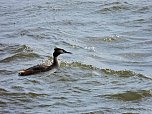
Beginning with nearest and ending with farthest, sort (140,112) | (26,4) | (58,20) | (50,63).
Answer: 1. (140,112)
2. (50,63)
3. (58,20)
4. (26,4)

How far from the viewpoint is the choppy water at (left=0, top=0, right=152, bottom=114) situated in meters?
12.9

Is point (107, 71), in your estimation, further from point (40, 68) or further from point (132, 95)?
point (132, 95)

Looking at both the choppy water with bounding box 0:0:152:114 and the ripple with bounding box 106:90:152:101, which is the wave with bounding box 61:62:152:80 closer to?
the choppy water with bounding box 0:0:152:114

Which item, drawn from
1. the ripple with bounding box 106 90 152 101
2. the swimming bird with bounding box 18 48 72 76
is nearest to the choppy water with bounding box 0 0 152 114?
the ripple with bounding box 106 90 152 101

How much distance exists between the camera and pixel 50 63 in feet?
55.0

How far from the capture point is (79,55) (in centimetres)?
1767

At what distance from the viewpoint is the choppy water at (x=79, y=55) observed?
1286cm

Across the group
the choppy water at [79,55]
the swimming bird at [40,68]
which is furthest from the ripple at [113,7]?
the swimming bird at [40,68]

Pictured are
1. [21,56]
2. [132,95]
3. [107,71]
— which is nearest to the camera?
[132,95]

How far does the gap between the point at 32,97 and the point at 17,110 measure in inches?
41.3

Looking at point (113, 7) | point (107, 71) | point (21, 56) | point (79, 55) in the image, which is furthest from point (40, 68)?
point (113, 7)

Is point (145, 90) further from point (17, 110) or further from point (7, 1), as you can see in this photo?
point (7, 1)

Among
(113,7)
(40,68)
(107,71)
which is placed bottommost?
(107,71)

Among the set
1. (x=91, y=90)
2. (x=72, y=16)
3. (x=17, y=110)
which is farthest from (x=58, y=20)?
(x=17, y=110)
